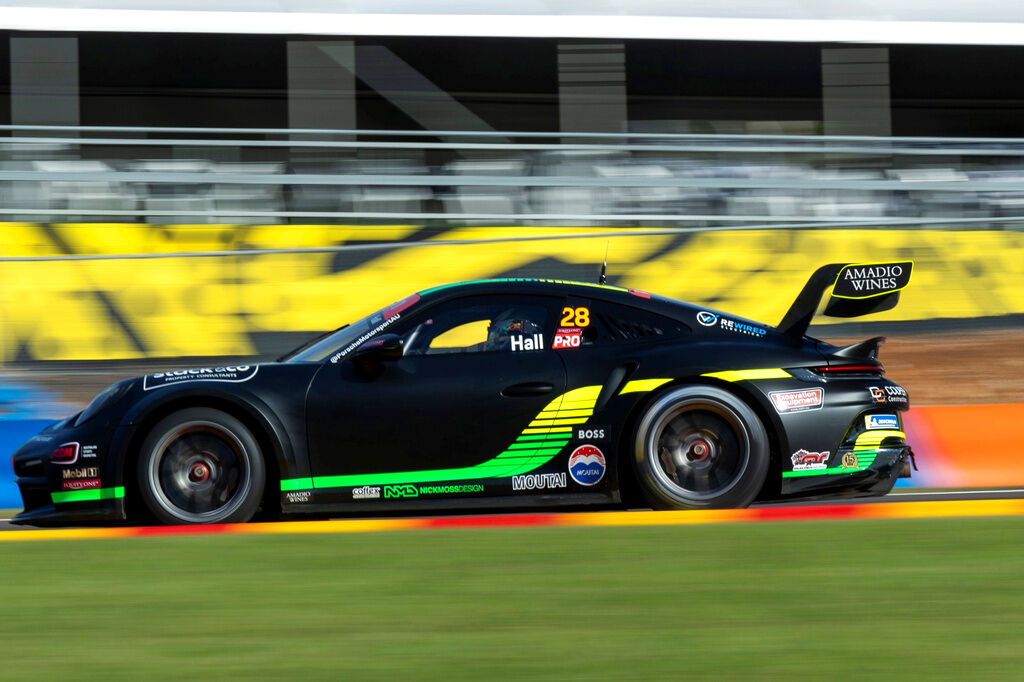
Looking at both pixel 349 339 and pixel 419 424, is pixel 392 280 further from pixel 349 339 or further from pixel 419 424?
pixel 419 424

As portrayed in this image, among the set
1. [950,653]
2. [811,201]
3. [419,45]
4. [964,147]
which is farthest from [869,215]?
[950,653]

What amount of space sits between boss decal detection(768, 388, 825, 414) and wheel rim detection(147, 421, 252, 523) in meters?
2.47

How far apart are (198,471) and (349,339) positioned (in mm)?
939

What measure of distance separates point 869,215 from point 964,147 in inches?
67.3

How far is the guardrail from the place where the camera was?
44.2 feet

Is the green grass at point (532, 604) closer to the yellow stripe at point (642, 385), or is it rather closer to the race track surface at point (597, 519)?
the race track surface at point (597, 519)

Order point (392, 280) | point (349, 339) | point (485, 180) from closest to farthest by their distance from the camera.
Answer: point (349, 339) → point (392, 280) → point (485, 180)

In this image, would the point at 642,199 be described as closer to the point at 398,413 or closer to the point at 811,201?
the point at 811,201

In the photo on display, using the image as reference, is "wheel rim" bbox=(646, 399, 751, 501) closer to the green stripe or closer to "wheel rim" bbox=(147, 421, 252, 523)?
"wheel rim" bbox=(147, 421, 252, 523)

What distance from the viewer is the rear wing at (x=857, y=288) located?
21.2 feet

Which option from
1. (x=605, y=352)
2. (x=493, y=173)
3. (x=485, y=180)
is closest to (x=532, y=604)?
(x=605, y=352)

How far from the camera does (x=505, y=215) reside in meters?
13.7

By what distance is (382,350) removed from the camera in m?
6.28

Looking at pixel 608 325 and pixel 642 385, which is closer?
pixel 642 385
